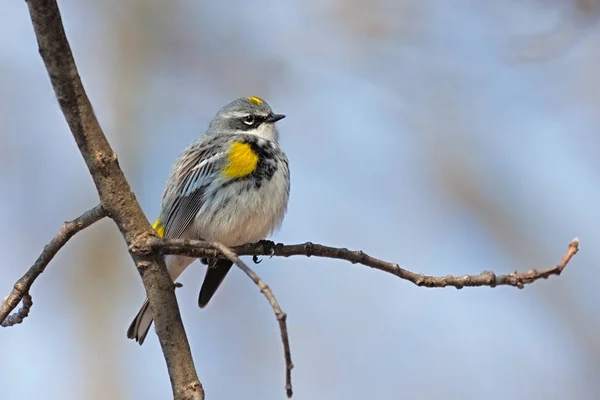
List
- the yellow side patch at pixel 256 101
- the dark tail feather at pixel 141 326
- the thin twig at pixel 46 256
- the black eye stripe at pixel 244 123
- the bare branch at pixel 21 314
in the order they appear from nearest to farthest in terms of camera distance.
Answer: the thin twig at pixel 46 256, the bare branch at pixel 21 314, the dark tail feather at pixel 141 326, the black eye stripe at pixel 244 123, the yellow side patch at pixel 256 101

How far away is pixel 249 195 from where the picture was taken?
462cm

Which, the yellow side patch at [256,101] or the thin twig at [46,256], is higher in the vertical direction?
the yellow side patch at [256,101]

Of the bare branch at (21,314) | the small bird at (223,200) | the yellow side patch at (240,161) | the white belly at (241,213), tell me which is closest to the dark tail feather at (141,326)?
the small bird at (223,200)

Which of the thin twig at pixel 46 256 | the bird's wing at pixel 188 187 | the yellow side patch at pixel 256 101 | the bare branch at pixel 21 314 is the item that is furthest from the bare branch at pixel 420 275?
the yellow side patch at pixel 256 101

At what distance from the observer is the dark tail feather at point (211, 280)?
4.55m

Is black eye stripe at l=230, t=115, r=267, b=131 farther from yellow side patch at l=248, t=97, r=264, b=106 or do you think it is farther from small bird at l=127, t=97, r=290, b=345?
small bird at l=127, t=97, r=290, b=345

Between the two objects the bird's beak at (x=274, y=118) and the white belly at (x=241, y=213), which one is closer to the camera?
the white belly at (x=241, y=213)

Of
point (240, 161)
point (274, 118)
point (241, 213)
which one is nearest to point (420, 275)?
point (241, 213)

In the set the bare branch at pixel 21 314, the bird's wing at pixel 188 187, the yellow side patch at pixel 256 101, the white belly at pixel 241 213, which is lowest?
the bare branch at pixel 21 314

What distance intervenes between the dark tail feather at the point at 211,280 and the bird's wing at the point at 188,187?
0.39 m

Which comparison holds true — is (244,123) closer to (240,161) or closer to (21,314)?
(240,161)

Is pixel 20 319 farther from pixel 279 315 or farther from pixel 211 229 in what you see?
pixel 211 229

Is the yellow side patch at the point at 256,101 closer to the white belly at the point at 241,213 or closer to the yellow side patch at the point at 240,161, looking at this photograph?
the yellow side patch at the point at 240,161

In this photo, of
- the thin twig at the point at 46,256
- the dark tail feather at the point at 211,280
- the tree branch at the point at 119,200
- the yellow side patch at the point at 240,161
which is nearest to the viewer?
the tree branch at the point at 119,200
